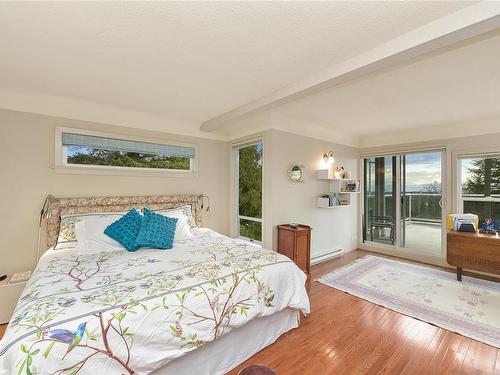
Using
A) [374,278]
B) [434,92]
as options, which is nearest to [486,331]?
[374,278]

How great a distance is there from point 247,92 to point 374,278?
3.10 metres

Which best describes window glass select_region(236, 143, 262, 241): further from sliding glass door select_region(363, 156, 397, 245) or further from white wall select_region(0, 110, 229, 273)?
sliding glass door select_region(363, 156, 397, 245)

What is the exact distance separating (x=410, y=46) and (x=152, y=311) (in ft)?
7.71

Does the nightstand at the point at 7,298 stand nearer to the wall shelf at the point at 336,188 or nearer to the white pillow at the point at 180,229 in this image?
the white pillow at the point at 180,229

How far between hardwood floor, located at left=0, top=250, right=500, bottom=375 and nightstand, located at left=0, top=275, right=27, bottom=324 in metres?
0.09

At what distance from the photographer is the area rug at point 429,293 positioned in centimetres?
225

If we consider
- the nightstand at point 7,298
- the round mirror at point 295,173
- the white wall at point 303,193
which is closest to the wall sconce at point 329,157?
the white wall at point 303,193

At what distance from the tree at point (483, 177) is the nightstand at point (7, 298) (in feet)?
19.9

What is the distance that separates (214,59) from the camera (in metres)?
1.90

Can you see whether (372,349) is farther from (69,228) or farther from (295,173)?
(69,228)

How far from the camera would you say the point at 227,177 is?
14.0 ft

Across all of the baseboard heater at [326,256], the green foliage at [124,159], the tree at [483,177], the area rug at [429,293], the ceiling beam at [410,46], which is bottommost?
the area rug at [429,293]

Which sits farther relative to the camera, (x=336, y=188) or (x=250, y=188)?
(x=336, y=188)

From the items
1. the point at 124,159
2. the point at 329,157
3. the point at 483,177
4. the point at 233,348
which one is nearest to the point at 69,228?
the point at 124,159
